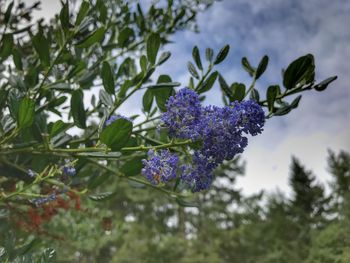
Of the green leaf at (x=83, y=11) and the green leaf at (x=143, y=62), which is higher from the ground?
the green leaf at (x=83, y=11)

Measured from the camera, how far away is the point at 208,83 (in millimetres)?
2256

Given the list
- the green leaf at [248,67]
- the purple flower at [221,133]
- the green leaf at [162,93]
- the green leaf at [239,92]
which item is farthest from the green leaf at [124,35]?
the purple flower at [221,133]

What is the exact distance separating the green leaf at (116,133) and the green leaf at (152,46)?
452mm

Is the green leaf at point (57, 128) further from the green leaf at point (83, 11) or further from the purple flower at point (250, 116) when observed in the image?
the purple flower at point (250, 116)

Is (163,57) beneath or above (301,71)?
above

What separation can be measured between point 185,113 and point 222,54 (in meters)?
0.42

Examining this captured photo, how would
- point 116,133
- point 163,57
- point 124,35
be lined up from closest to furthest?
1. point 116,133
2. point 163,57
3. point 124,35

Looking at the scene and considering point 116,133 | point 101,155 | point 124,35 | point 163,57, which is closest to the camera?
point 116,133

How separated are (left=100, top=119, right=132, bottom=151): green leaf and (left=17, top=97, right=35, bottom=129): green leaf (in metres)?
0.37

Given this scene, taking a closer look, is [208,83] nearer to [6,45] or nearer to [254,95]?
[254,95]

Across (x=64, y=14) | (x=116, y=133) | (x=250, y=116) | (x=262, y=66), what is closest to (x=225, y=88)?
(x=262, y=66)

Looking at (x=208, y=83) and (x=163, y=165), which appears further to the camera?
(x=208, y=83)

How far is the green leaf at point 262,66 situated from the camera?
6.14ft

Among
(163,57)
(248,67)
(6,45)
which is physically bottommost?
(248,67)
